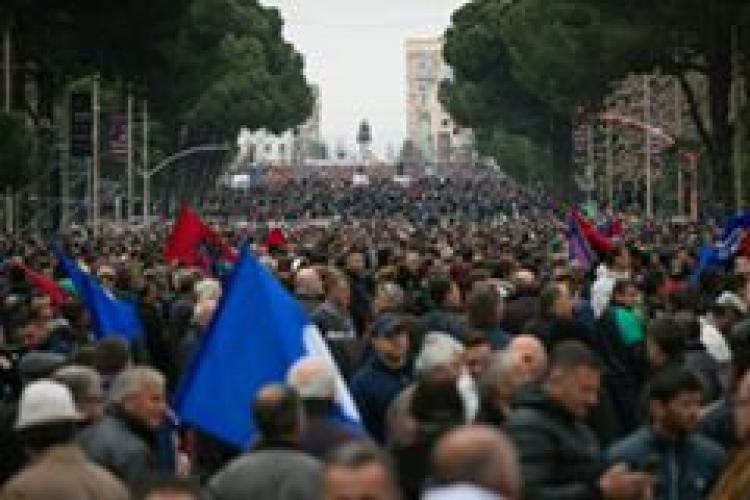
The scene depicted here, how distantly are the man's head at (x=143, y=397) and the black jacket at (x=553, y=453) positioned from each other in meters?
1.70

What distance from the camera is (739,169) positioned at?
45656 millimetres

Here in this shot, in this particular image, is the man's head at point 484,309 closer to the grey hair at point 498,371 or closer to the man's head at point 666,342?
the man's head at point 666,342

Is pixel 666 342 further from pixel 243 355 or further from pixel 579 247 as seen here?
pixel 579 247

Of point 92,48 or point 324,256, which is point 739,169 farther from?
point 324,256

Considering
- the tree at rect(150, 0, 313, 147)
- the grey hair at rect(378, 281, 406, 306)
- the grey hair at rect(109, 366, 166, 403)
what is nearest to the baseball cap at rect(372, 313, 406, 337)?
the grey hair at rect(109, 366, 166, 403)

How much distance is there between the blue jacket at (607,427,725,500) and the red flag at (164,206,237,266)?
53.2 feet

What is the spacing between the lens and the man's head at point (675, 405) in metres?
8.52

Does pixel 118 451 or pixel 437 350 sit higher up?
pixel 437 350

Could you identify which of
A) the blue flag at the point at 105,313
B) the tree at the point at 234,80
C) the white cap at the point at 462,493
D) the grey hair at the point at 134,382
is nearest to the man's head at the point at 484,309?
the blue flag at the point at 105,313

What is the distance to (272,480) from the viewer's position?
A: 26.9 ft

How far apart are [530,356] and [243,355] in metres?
1.22

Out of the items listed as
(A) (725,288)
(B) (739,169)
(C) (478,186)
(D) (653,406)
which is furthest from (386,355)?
(C) (478,186)

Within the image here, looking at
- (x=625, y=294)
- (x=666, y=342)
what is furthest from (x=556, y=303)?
(x=666, y=342)

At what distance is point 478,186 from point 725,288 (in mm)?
125440
